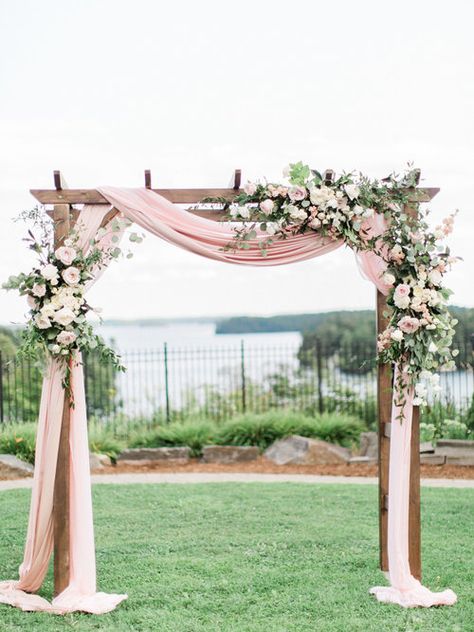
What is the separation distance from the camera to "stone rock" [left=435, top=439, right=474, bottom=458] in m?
11.0

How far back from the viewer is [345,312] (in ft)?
67.7

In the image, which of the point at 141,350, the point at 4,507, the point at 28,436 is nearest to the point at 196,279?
the point at 141,350

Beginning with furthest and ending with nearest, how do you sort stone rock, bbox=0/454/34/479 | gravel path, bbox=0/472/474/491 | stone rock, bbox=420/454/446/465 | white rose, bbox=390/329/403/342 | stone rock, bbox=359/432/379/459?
stone rock, bbox=359/432/379/459 → stone rock, bbox=420/454/446/465 → stone rock, bbox=0/454/34/479 → gravel path, bbox=0/472/474/491 → white rose, bbox=390/329/403/342

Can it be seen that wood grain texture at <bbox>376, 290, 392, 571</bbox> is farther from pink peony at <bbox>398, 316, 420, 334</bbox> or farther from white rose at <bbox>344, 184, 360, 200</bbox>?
white rose at <bbox>344, 184, 360, 200</bbox>

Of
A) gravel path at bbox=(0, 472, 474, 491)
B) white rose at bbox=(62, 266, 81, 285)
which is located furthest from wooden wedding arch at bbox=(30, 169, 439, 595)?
gravel path at bbox=(0, 472, 474, 491)

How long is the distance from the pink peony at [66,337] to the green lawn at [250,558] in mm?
1944

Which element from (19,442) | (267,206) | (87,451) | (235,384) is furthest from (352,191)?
(235,384)

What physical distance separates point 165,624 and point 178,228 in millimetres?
2849

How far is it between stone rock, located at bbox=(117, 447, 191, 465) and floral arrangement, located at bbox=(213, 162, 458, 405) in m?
6.37

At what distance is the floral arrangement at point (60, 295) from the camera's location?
5.56 m

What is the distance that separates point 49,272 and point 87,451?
1.40 meters

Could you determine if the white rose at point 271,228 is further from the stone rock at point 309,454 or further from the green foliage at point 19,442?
the green foliage at point 19,442

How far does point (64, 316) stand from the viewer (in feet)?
18.1

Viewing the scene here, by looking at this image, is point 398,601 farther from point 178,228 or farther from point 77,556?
point 178,228
